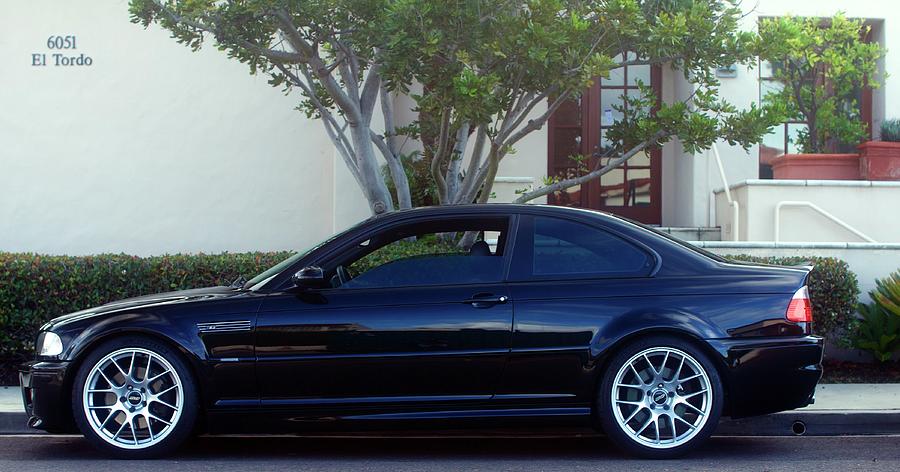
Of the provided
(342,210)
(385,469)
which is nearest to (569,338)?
(385,469)

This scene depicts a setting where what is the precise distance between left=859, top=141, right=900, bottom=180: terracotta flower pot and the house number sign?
9153 mm

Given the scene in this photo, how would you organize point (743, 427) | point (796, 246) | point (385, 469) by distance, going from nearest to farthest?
point (385, 469)
point (743, 427)
point (796, 246)

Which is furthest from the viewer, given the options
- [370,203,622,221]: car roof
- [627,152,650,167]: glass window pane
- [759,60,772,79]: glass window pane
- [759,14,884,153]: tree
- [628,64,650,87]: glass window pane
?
[627,152,650,167]: glass window pane

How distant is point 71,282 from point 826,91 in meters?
9.23

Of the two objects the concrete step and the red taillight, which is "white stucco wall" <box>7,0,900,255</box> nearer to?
the concrete step

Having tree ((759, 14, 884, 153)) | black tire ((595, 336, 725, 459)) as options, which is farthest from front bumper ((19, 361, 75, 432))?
tree ((759, 14, 884, 153))

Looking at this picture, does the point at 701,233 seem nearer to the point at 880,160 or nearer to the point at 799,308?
the point at 880,160

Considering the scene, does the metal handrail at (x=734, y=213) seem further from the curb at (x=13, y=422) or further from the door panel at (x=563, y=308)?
the curb at (x=13, y=422)

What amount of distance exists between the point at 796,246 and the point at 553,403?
4.58m

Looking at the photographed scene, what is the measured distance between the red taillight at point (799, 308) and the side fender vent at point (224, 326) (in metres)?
3.17

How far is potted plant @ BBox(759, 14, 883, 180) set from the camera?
11516 millimetres

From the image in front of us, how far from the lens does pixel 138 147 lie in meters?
12.3

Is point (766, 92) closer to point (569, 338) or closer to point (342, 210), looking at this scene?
point (342, 210)

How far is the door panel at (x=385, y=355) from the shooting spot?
585 cm
